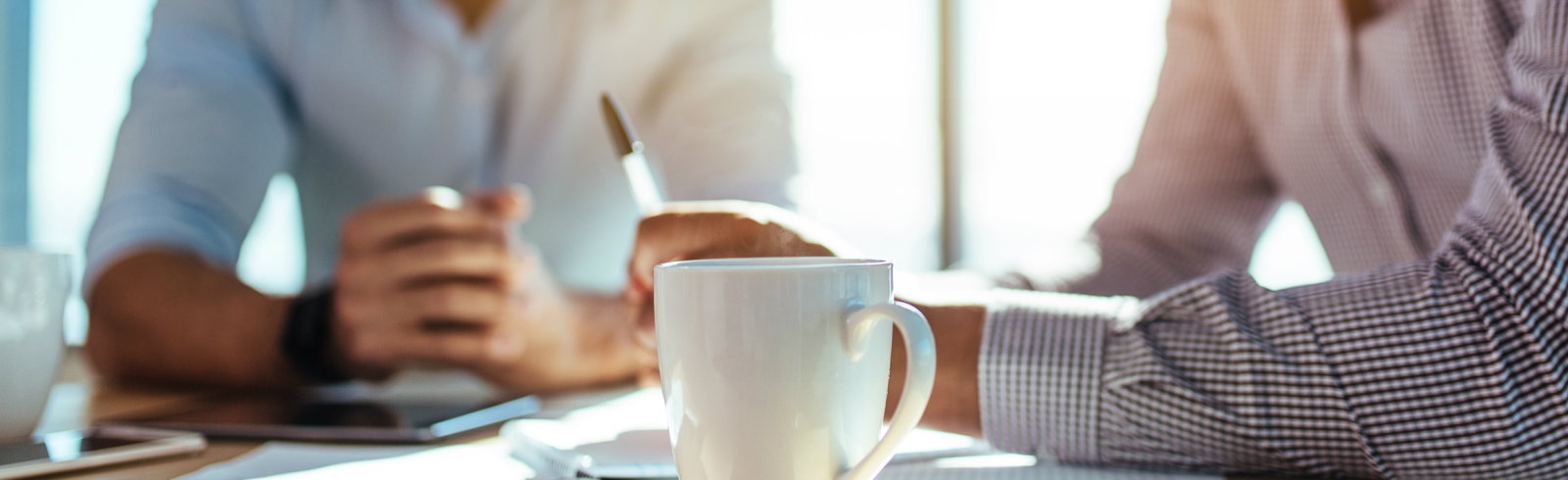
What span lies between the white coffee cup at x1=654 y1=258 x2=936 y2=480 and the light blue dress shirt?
0.77 m

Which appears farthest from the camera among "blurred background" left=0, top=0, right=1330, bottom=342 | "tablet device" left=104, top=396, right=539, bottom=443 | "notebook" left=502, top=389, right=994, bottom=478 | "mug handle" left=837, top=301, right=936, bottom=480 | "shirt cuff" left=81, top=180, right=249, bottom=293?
"blurred background" left=0, top=0, right=1330, bottom=342

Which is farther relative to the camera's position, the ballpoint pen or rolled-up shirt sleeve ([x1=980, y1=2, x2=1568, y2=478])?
the ballpoint pen

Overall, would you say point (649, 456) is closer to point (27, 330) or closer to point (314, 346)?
point (27, 330)

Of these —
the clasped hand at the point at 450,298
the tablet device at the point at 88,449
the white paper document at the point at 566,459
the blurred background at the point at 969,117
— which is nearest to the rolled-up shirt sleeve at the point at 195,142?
the clasped hand at the point at 450,298

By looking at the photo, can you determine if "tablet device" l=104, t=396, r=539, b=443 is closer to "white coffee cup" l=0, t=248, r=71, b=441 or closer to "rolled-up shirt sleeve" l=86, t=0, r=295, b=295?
"white coffee cup" l=0, t=248, r=71, b=441

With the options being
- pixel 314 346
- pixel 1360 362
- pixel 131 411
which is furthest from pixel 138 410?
pixel 1360 362

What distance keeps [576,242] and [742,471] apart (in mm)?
1129

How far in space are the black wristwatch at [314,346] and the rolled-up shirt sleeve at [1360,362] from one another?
25.9 inches

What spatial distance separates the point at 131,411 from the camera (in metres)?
0.84

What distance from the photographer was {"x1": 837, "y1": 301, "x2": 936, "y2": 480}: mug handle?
1.31ft

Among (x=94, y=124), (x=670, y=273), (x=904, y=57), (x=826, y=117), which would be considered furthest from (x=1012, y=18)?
(x=670, y=273)

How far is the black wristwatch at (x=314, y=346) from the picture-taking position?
3.17ft

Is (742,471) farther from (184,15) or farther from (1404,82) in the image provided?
(184,15)

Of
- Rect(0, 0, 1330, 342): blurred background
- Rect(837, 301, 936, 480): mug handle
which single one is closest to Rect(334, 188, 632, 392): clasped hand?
Rect(837, 301, 936, 480): mug handle
